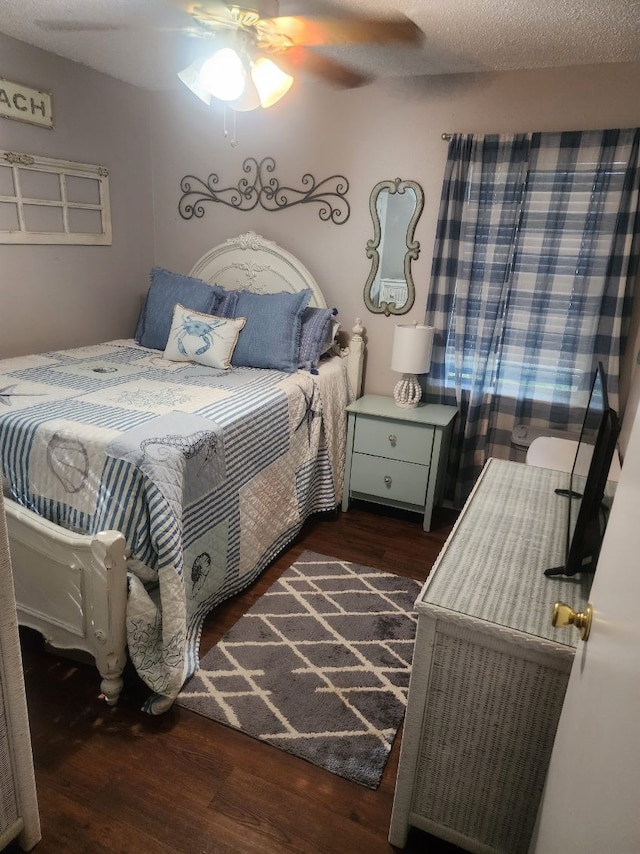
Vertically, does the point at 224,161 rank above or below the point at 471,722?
above

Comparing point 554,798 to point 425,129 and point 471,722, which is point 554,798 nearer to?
point 471,722

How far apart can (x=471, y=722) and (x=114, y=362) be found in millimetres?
2382

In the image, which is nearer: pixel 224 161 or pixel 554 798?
pixel 554 798

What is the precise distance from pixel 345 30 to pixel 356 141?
84 cm

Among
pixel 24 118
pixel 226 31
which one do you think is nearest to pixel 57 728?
pixel 226 31

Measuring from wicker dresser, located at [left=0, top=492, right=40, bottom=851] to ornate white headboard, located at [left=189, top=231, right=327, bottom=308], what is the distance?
2.47 m

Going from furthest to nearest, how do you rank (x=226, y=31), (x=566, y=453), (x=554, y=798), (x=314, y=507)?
(x=314, y=507)
(x=566, y=453)
(x=226, y=31)
(x=554, y=798)

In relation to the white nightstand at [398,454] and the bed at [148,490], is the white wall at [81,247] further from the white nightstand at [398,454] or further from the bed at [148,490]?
the white nightstand at [398,454]

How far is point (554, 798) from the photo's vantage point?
2.93ft

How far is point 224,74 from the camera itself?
201 cm

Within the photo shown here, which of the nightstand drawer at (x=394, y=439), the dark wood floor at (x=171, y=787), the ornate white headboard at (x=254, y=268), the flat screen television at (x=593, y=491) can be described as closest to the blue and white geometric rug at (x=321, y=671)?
the dark wood floor at (x=171, y=787)

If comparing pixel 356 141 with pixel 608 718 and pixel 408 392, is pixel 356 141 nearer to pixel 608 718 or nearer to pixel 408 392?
pixel 408 392

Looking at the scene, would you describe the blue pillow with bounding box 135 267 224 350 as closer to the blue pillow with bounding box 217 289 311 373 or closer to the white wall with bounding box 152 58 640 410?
the blue pillow with bounding box 217 289 311 373

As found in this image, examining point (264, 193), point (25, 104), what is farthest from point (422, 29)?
point (25, 104)
